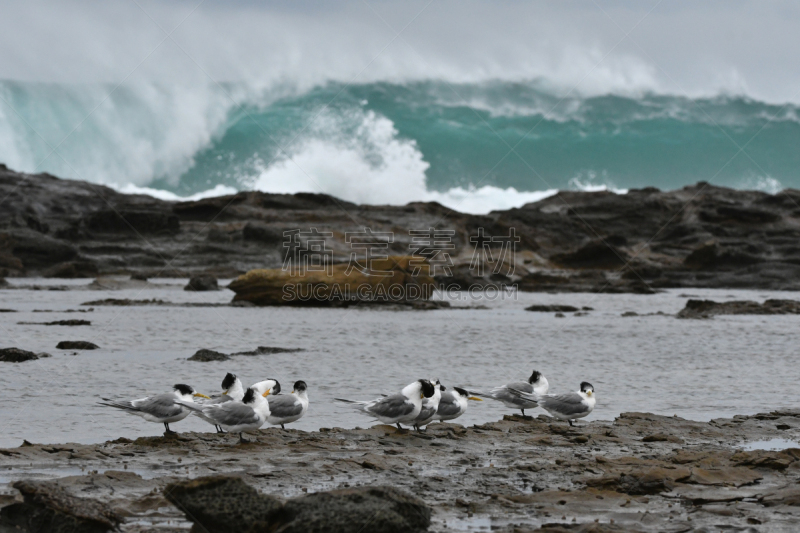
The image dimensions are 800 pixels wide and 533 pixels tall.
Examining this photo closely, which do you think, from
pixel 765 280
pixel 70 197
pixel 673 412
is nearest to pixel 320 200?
pixel 70 197

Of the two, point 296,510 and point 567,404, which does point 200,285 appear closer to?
point 567,404

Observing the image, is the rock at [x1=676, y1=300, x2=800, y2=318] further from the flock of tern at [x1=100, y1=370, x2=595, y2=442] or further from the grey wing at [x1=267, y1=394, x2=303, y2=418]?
the grey wing at [x1=267, y1=394, x2=303, y2=418]

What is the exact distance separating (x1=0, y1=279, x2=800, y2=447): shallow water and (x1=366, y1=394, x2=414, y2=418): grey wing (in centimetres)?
99

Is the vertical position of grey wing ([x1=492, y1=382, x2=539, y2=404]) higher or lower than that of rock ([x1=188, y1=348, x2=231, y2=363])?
higher

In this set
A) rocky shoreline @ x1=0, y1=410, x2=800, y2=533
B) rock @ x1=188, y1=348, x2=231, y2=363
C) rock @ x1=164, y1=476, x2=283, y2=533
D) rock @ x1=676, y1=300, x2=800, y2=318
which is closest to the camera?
rock @ x1=164, y1=476, x2=283, y2=533

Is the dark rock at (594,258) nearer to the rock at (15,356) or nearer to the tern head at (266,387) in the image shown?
the rock at (15,356)

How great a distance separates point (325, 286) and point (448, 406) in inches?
1176

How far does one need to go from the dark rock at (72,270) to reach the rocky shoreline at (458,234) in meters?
0.11

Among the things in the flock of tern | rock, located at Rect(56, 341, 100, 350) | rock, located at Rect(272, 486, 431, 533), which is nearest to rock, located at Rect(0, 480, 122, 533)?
rock, located at Rect(272, 486, 431, 533)

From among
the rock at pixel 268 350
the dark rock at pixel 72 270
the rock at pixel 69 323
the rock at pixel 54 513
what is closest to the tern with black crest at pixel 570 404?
the rock at pixel 54 513

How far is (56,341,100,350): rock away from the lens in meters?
20.5

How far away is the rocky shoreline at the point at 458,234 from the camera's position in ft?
235

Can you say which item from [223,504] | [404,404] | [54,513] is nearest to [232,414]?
[404,404]

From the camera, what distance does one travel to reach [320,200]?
104125 millimetres
